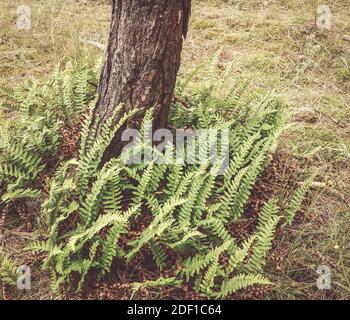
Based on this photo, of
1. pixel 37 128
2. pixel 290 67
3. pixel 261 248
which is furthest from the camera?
pixel 290 67

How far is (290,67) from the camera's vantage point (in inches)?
184

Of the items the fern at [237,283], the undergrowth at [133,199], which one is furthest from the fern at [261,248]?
the fern at [237,283]

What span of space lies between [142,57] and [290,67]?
2471 millimetres

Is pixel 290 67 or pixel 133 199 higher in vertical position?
pixel 290 67

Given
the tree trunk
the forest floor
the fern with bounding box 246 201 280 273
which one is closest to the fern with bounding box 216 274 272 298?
the fern with bounding box 246 201 280 273

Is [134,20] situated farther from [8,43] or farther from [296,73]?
[8,43]

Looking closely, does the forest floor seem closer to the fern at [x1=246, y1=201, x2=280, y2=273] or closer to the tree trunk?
the fern at [x1=246, y1=201, x2=280, y2=273]

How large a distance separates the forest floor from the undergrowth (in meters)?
0.24

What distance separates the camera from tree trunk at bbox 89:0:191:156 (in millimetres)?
2641

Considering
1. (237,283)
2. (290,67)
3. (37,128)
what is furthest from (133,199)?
(290,67)

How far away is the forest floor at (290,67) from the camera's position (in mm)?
2781

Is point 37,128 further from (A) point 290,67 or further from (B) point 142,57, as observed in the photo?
(A) point 290,67
